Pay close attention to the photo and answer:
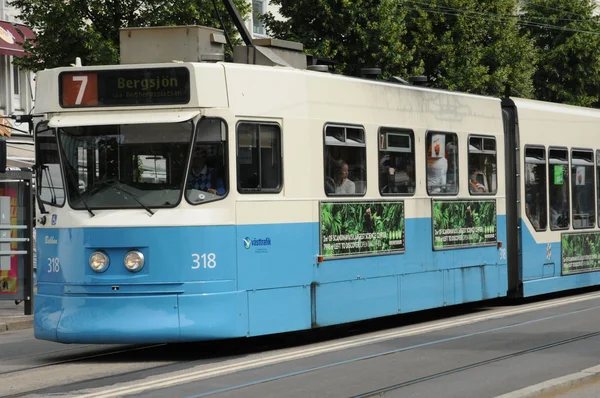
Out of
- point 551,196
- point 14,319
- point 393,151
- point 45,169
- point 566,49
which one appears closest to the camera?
point 45,169

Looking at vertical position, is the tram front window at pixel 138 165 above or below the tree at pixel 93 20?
below

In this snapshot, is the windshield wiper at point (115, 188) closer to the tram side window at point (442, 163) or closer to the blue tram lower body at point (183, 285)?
the blue tram lower body at point (183, 285)

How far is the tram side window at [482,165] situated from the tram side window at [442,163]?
0.49m

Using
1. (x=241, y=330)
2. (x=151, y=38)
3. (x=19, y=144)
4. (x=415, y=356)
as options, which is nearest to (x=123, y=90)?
(x=151, y=38)

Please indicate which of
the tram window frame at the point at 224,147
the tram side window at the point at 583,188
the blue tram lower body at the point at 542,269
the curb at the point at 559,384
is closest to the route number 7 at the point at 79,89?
the tram window frame at the point at 224,147

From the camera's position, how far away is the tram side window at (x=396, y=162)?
13602mm

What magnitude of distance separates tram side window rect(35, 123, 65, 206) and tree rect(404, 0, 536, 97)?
2142 centimetres

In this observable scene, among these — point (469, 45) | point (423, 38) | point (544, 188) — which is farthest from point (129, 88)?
point (469, 45)

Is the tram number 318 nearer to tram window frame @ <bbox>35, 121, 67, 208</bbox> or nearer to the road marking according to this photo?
the road marking

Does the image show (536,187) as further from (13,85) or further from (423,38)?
(13,85)

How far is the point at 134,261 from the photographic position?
36.6 feet

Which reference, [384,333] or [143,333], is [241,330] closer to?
[143,333]

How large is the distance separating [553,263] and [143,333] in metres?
8.69

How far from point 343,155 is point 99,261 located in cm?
320
